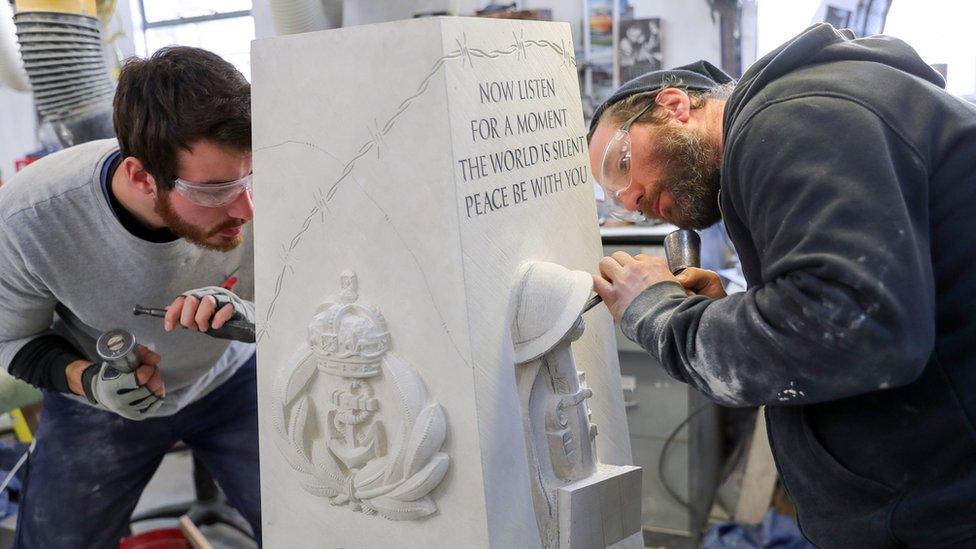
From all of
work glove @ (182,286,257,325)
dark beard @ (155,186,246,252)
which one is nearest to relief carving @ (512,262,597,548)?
work glove @ (182,286,257,325)

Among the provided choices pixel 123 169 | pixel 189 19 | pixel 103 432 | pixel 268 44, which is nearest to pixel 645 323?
pixel 268 44

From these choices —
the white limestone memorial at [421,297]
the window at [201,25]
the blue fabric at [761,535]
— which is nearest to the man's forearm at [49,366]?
the white limestone memorial at [421,297]

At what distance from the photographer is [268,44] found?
1410 mm

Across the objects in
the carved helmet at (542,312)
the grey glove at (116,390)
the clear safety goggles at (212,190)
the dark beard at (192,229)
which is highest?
the clear safety goggles at (212,190)

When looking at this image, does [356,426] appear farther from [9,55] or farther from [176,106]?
[9,55]

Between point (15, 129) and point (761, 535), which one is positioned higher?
point (15, 129)

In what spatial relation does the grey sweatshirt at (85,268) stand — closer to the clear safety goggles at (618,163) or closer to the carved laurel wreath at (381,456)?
the carved laurel wreath at (381,456)

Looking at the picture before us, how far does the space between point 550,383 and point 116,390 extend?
40.5 inches

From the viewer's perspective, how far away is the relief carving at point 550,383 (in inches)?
55.1

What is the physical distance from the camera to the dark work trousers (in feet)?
6.89

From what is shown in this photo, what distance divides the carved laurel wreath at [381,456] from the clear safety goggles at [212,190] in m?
0.48

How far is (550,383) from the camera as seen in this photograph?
1465 mm

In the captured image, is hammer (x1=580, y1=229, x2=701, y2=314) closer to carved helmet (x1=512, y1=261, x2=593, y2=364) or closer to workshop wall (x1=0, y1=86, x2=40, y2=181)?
carved helmet (x1=512, y1=261, x2=593, y2=364)

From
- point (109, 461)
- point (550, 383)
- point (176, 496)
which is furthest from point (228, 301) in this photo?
point (176, 496)
